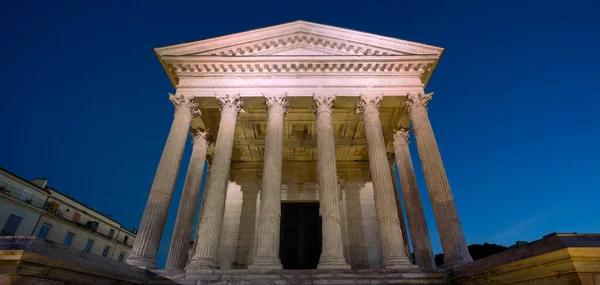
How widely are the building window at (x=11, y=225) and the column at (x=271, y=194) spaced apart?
2522cm

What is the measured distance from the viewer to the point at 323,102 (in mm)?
12977

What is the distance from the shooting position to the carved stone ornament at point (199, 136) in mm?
15073

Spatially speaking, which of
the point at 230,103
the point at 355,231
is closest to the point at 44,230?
the point at 230,103

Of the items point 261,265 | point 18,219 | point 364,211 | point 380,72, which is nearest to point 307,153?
point 364,211

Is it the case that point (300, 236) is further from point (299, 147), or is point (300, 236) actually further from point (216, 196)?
point (216, 196)

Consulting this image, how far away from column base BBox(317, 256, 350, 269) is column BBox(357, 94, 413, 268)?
1538 millimetres

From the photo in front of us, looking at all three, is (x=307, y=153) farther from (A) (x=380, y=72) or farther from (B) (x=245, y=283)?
(B) (x=245, y=283)

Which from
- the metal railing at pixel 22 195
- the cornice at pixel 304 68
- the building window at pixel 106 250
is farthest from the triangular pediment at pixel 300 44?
the building window at pixel 106 250

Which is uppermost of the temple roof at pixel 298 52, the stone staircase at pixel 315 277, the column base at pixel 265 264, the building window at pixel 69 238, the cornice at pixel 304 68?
the temple roof at pixel 298 52

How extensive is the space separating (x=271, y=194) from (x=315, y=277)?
137 inches

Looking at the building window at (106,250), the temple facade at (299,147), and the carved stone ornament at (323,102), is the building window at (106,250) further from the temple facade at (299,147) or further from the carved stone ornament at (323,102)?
the carved stone ornament at (323,102)

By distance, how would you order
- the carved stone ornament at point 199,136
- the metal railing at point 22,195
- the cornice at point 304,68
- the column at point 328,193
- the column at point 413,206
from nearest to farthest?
the column at point 328,193 → the column at point 413,206 → the cornice at point 304,68 → the carved stone ornament at point 199,136 → the metal railing at point 22,195

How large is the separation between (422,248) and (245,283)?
25.5 feet

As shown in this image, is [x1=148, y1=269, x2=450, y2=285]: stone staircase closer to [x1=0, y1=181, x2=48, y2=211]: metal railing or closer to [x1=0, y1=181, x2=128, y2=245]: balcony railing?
[x1=0, y1=181, x2=48, y2=211]: metal railing
